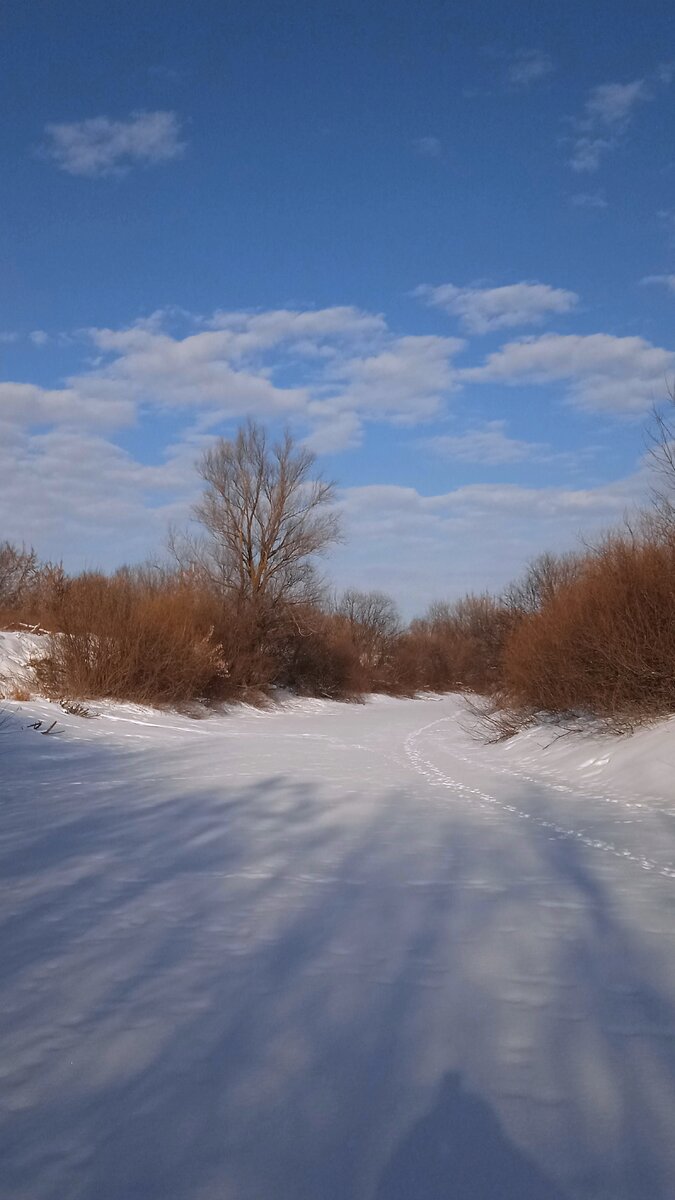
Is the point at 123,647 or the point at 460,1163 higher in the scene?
the point at 123,647

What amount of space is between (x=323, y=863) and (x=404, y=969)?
1.85 meters

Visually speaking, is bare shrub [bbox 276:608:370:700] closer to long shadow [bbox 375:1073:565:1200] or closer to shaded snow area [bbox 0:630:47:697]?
shaded snow area [bbox 0:630:47:697]

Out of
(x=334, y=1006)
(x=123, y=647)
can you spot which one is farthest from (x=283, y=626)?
(x=334, y=1006)

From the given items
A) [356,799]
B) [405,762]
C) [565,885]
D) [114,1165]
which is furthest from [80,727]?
[114,1165]

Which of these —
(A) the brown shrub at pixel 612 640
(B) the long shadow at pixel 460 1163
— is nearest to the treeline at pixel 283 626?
(A) the brown shrub at pixel 612 640

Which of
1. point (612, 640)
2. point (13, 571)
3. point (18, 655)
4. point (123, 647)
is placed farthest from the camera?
point (13, 571)

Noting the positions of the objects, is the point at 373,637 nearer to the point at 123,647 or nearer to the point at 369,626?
the point at 369,626

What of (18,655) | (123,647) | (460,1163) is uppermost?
(123,647)

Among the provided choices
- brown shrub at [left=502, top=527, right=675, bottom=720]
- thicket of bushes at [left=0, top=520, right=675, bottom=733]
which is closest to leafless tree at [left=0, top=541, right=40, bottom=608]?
thicket of bushes at [left=0, top=520, right=675, bottom=733]

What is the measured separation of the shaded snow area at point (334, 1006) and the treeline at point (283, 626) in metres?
5.27

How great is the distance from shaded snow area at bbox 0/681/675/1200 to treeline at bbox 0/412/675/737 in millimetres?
5272

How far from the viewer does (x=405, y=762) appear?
11797 mm

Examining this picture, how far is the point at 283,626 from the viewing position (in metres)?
33.6

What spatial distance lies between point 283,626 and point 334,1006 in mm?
30622
